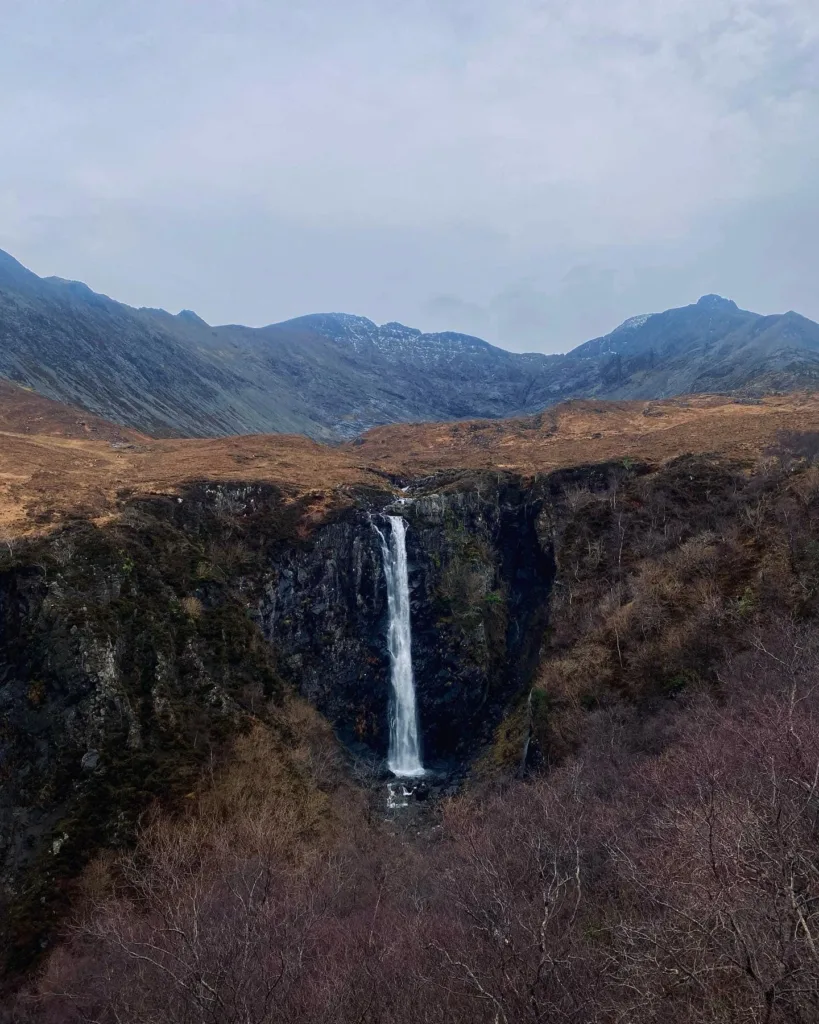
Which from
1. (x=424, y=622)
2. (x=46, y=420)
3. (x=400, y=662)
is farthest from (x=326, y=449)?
(x=400, y=662)

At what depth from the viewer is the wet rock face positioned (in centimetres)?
4897

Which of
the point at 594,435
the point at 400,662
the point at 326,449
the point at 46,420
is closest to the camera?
the point at 400,662

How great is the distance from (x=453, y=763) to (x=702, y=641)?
2183 cm

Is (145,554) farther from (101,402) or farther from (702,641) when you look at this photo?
(101,402)

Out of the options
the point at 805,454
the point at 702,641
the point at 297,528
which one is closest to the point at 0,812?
the point at 297,528

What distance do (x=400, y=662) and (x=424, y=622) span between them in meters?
4.24

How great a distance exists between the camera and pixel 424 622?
53.8 meters

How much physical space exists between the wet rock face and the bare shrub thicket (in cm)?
1497

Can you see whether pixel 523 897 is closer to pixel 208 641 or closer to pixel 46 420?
pixel 208 641

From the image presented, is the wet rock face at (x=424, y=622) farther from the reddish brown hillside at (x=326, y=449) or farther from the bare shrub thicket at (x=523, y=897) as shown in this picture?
the bare shrub thicket at (x=523, y=897)

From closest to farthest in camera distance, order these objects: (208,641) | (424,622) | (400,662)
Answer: (208,641) < (400,662) < (424,622)

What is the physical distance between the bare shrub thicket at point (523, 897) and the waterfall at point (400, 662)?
14055 mm

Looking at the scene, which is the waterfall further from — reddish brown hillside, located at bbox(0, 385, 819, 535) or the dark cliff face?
reddish brown hillside, located at bbox(0, 385, 819, 535)

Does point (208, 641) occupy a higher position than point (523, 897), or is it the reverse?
point (208, 641)
